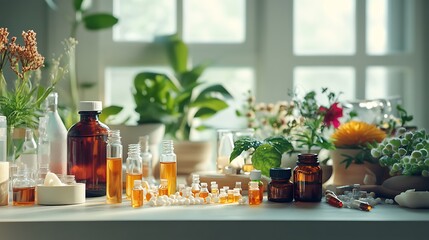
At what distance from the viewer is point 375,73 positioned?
2.63m

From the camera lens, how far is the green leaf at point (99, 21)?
7.66ft

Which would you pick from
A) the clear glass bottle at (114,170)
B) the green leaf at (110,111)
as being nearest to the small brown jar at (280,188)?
the clear glass bottle at (114,170)

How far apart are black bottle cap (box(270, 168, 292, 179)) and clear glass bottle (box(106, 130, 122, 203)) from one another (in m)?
0.35

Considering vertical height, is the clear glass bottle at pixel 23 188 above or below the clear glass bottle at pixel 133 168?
below

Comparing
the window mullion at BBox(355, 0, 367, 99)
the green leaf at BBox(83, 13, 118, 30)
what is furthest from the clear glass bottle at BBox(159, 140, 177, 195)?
the window mullion at BBox(355, 0, 367, 99)

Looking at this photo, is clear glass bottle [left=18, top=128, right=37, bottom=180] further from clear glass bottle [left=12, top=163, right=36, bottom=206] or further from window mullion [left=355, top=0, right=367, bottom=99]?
window mullion [left=355, top=0, right=367, bottom=99]

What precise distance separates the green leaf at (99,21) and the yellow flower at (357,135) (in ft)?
3.17

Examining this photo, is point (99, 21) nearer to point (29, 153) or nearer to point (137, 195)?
point (29, 153)

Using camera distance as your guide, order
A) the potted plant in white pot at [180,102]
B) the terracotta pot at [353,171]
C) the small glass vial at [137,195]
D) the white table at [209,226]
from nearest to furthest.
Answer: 1. the white table at [209,226]
2. the small glass vial at [137,195]
3. the terracotta pot at [353,171]
4. the potted plant in white pot at [180,102]

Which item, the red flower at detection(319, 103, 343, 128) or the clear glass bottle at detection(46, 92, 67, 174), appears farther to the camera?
the red flower at detection(319, 103, 343, 128)

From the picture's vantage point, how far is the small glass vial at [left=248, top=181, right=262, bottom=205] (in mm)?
1487

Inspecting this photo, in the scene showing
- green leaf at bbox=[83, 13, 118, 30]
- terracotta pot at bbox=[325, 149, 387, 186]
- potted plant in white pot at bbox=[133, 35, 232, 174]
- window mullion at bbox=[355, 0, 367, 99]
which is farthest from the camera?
window mullion at bbox=[355, 0, 367, 99]

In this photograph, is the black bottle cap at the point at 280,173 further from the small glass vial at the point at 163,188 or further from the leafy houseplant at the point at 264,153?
the small glass vial at the point at 163,188

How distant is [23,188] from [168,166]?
341mm
